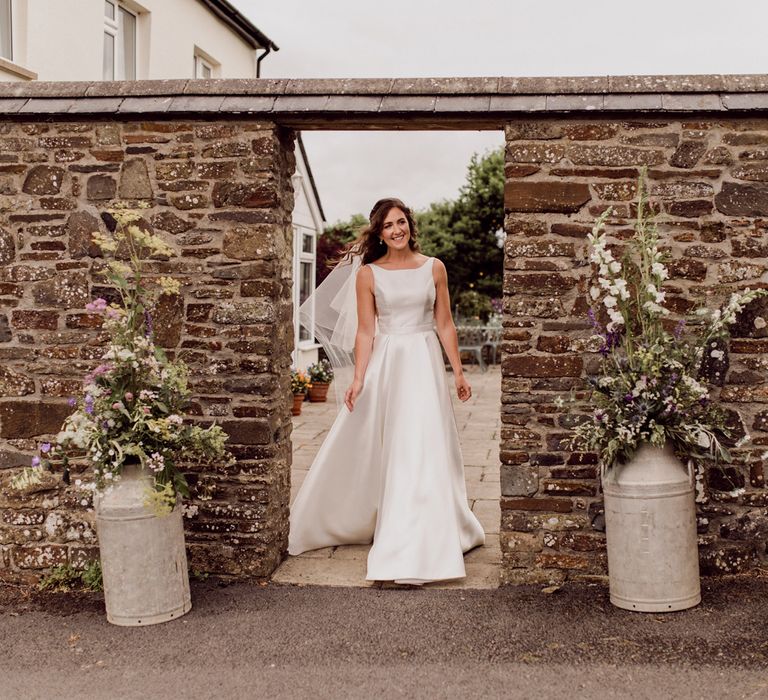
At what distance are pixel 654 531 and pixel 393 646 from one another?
4.69 feet

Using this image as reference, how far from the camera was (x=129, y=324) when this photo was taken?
16.6ft

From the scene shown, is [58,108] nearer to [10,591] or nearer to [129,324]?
[129,324]

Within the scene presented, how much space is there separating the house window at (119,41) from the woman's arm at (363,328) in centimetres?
852

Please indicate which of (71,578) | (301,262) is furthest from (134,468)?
(301,262)

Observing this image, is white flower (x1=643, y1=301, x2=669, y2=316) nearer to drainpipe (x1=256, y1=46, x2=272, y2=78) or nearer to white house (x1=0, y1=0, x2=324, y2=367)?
white house (x1=0, y1=0, x2=324, y2=367)

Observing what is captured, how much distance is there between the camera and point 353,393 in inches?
231

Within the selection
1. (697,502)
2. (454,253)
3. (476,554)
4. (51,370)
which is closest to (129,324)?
(51,370)

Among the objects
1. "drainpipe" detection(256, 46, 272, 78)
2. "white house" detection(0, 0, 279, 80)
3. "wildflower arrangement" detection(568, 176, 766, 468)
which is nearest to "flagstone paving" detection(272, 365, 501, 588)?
"wildflower arrangement" detection(568, 176, 766, 468)

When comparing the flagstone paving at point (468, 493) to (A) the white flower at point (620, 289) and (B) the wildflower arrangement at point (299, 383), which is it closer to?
(B) the wildflower arrangement at point (299, 383)

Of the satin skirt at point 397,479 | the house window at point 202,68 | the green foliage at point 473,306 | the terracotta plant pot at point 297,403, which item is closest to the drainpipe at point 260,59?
the house window at point 202,68

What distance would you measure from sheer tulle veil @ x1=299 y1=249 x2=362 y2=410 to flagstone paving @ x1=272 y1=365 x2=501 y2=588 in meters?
1.04

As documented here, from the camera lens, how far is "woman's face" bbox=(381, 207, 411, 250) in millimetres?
5781

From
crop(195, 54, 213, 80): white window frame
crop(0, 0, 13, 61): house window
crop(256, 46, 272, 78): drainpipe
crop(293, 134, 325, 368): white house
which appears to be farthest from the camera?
crop(256, 46, 272, 78): drainpipe

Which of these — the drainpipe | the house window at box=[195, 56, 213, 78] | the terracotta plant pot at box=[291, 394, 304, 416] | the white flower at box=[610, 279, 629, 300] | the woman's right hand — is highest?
the drainpipe
